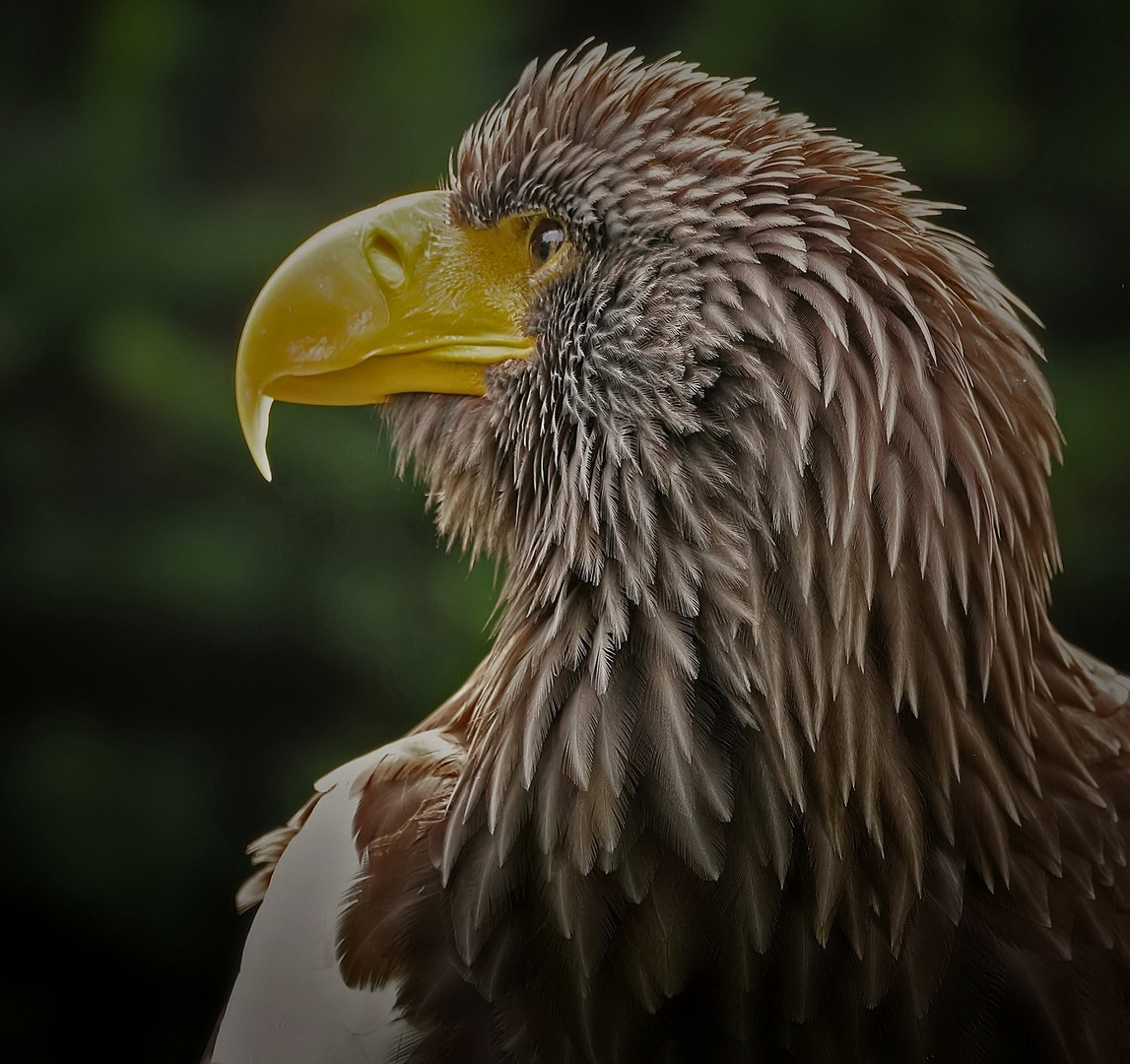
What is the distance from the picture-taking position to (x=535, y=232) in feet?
3.34

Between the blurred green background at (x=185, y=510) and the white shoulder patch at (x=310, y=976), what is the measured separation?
30 centimetres

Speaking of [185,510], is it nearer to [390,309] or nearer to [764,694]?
[390,309]

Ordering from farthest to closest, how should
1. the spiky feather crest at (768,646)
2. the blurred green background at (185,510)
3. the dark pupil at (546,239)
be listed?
the blurred green background at (185,510), the dark pupil at (546,239), the spiky feather crest at (768,646)

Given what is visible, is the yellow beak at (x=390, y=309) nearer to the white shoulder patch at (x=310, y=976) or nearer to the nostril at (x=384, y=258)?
the nostril at (x=384, y=258)

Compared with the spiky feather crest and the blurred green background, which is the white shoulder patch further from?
the blurred green background

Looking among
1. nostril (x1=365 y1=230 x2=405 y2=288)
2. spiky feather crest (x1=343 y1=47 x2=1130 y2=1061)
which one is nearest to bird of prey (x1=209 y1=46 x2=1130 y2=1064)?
spiky feather crest (x1=343 y1=47 x2=1130 y2=1061)

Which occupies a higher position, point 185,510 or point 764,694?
point 185,510

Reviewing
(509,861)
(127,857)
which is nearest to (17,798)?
(127,857)

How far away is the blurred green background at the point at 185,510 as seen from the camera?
130 centimetres

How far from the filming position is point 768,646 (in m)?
0.86

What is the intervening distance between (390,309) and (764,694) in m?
0.49

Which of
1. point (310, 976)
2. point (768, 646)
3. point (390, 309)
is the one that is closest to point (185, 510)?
point (390, 309)

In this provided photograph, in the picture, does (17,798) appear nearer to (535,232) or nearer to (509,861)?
(509,861)

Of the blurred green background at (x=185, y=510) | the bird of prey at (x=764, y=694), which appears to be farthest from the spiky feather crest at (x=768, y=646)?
the blurred green background at (x=185, y=510)
